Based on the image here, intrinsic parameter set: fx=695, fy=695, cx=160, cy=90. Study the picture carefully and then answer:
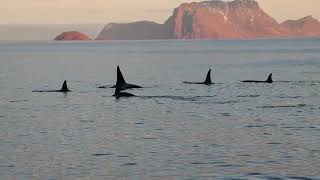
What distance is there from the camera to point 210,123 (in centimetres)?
4400

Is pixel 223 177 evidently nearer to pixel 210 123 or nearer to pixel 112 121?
pixel 210 123

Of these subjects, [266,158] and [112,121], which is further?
[112,121]

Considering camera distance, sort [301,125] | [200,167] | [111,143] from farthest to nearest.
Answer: [301,125], [111,143], [200,167]

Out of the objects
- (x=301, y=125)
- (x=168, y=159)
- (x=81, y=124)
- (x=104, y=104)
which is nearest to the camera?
(x=168, y=159)

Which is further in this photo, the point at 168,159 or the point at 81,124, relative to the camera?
the point at 81,124

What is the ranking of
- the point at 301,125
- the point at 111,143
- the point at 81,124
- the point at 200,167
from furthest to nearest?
the point at 81,124 → the point at 301,125 → the point at 111,143 → the point at 200,167

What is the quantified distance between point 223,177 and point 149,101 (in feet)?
116

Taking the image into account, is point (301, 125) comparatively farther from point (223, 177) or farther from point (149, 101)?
point (149, 101)

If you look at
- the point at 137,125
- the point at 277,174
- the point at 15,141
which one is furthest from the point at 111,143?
the point at 277,174

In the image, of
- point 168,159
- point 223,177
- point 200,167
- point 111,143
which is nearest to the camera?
point 223,177

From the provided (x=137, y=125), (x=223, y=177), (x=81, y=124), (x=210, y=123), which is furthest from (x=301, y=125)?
(x=223, y=177)

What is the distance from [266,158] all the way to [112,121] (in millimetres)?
17983

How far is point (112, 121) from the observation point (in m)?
46.4

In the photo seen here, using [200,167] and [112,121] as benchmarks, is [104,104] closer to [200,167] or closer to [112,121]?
[112,121]
